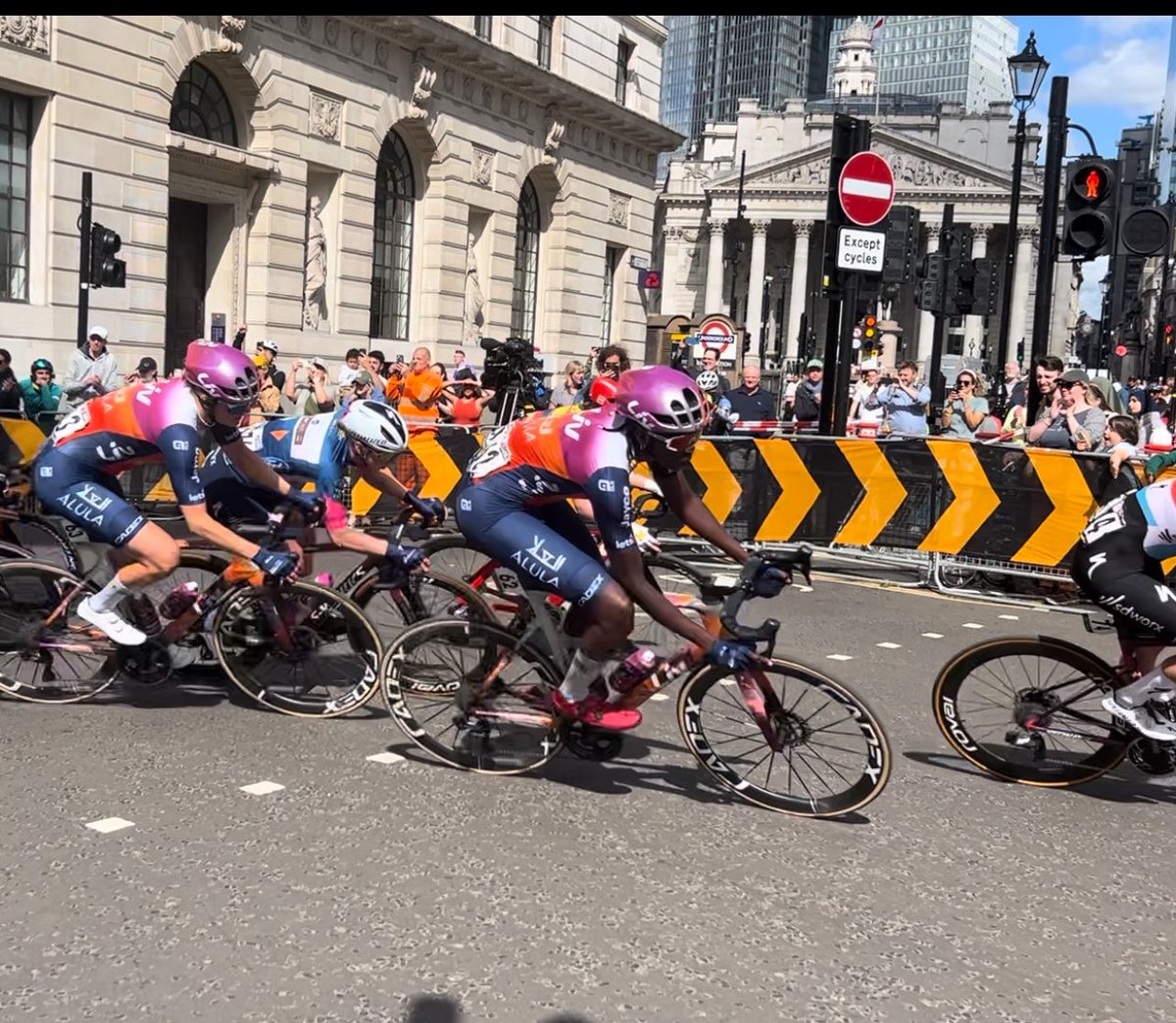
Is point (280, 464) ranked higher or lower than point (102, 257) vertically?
lower

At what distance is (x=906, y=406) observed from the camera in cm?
1507

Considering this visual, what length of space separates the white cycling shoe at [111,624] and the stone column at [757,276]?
358 ft

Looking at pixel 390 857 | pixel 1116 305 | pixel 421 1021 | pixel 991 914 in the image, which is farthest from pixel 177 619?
pixel 1116 305

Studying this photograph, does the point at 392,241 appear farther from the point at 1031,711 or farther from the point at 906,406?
the point at 1031,711

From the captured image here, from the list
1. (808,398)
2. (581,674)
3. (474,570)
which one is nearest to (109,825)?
(581,674)

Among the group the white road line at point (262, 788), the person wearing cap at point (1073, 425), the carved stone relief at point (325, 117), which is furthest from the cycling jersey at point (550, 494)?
the carved stone relief at point (325, 117)

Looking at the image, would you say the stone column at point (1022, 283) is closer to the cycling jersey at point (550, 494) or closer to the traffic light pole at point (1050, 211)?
the traffic light pole at point (1050, 211)

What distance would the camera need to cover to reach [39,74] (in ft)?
Result: 67.4

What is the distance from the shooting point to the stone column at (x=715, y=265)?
118m

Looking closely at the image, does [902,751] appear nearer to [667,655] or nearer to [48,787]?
[667,655]

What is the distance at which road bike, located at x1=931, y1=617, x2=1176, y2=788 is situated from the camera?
586 cm

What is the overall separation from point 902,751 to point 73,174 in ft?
62.3

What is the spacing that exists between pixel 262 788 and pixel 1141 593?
12.4 feet

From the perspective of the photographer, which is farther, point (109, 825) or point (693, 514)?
point (693, 514)
